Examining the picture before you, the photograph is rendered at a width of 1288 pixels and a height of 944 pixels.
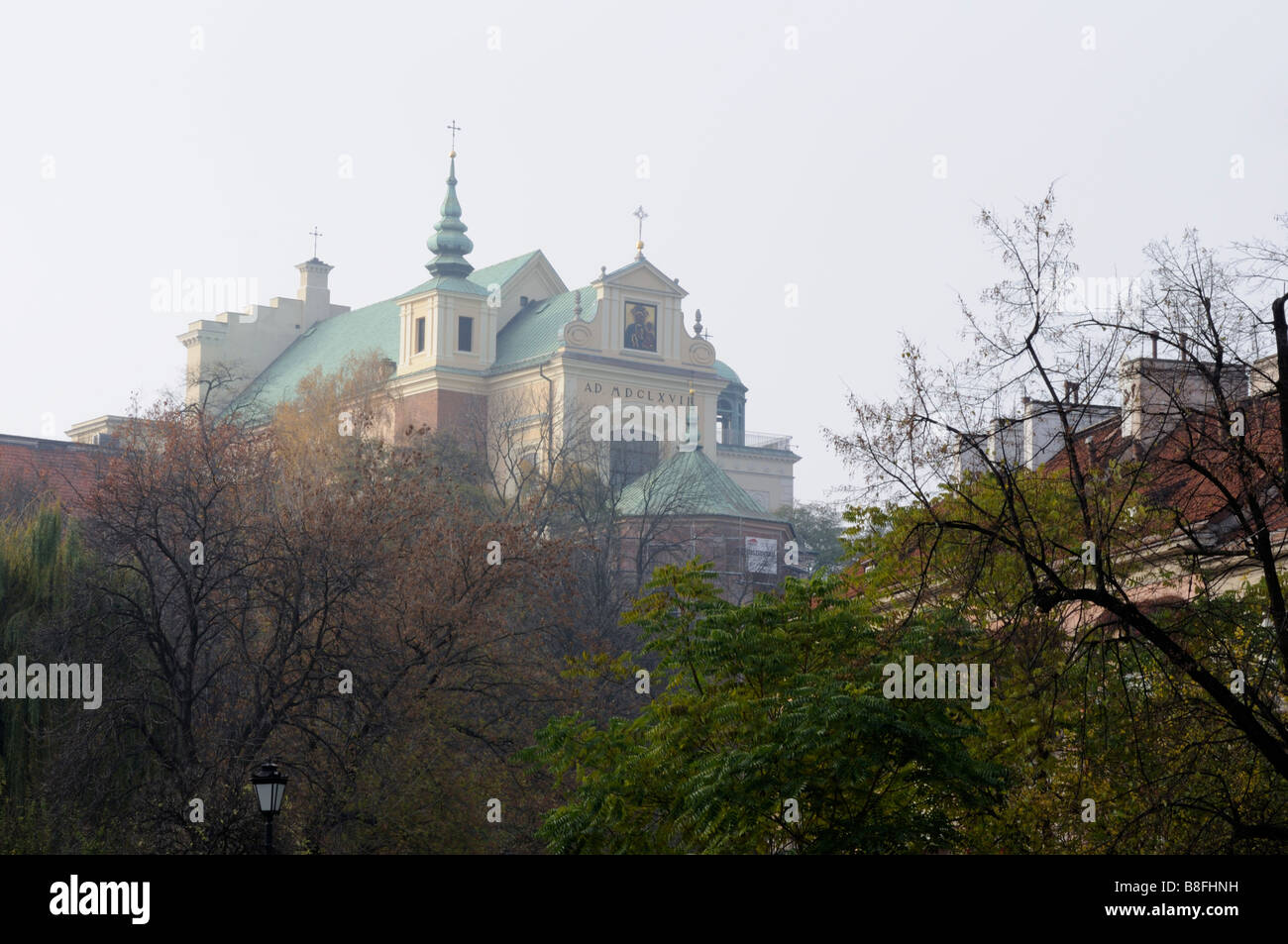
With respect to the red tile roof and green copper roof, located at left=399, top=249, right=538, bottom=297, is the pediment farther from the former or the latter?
the red tile roof

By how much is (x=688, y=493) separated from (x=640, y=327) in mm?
15233

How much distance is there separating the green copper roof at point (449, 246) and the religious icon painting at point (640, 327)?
31.3 ft

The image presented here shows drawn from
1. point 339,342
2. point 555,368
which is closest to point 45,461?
point 555,368

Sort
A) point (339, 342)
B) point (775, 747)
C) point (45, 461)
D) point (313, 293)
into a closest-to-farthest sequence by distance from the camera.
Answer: point (775, 747), point (45, 461), point (339, 342), point (313, 293)

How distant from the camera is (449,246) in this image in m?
89.6

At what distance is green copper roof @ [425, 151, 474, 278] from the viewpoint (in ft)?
293

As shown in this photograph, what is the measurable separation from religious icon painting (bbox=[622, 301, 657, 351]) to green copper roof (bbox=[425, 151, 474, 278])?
9.55 m

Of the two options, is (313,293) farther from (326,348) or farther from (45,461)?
(45,461)

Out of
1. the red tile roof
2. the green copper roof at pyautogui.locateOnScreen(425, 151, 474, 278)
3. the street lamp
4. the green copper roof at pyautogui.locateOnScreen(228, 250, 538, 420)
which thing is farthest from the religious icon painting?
the street lamp

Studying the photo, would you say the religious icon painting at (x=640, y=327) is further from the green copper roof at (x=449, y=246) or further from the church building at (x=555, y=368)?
the green copper roof at (x=449, y=246)

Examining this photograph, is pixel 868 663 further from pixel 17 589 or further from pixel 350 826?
pixel 17 589

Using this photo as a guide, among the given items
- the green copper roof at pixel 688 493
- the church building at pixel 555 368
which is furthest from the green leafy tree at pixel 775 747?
the church building at pixel 555 368

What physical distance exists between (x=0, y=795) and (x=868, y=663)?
45.7 ft
